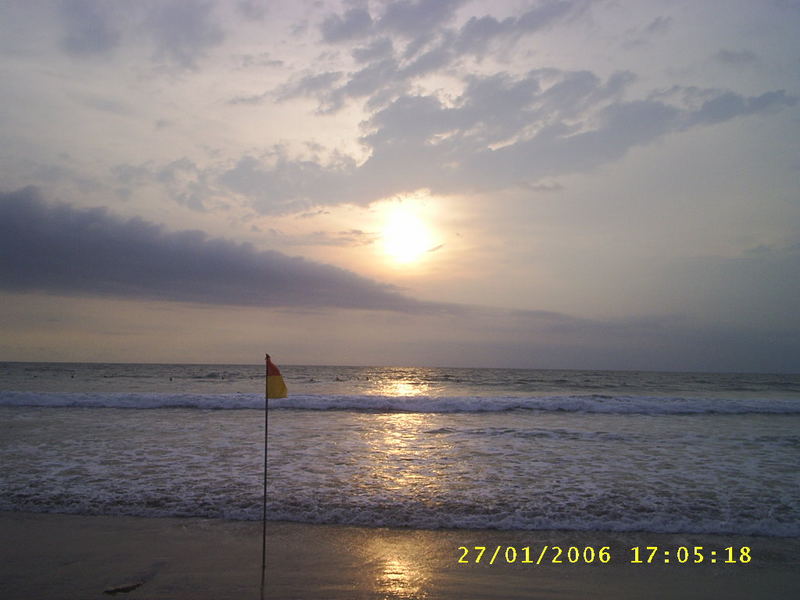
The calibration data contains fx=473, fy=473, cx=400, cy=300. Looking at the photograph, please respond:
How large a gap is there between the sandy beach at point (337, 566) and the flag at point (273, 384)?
2.10m

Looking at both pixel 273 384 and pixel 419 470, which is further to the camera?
pixel 419 470

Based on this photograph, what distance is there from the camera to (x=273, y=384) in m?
5.48

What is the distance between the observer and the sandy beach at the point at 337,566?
5195mm

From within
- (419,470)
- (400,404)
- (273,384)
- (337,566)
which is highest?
(273,384)

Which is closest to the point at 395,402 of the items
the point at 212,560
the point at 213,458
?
the point at 213,458

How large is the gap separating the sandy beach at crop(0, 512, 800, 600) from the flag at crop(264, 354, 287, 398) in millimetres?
2096

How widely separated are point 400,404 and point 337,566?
21.5 m

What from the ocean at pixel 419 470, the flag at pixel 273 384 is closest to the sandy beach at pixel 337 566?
the ocean at pixel 419 470

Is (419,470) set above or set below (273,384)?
below
